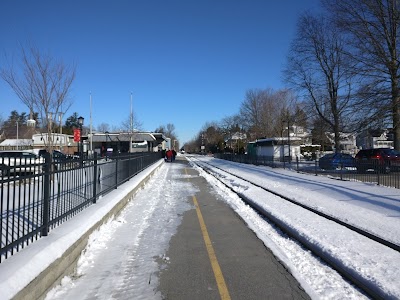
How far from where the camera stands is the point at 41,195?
5602 mm

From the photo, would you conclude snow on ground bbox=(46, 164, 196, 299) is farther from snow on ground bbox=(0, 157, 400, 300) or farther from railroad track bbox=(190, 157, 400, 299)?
railroad track bbox=(190, 157, 400, 299)

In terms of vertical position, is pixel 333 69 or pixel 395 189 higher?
pixel 333 69

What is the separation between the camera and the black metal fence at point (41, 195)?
173 inches

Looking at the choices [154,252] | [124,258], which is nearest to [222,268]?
[154,252]

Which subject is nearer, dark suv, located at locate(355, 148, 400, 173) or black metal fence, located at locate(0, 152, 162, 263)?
black metal fence, located at locate(0, 152, 162, 263)

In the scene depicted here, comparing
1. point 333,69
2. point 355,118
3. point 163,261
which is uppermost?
point 333,69

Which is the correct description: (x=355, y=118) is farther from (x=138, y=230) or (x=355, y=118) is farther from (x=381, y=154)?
(x=138, y=230)

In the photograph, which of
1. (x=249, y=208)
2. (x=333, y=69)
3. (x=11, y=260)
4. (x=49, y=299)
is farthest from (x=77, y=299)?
(x=333, y=69)

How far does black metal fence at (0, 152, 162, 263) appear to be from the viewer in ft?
14.4

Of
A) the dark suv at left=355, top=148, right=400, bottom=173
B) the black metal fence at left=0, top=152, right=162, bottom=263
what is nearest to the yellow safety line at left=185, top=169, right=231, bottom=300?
the black metal fence at left=0, top=152, right=162, bottom=263

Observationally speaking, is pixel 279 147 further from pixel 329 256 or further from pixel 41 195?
pixel 41 195

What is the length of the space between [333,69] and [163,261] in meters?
41.0

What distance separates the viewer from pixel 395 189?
14.5 meters

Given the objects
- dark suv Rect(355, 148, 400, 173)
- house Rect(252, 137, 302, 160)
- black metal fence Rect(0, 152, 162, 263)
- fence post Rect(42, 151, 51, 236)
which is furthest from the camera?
house Rect(252, 137, 302, 160)
